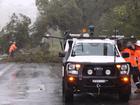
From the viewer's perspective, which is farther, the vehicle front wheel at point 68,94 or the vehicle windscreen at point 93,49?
the vehicle windscreen at point 93,49

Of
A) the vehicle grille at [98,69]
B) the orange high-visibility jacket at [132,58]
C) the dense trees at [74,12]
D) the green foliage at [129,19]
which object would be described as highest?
the dense trees at [74,12]

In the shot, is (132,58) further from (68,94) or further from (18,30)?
(18,30)

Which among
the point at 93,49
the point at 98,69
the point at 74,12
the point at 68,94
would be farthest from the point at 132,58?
the point at 74,12

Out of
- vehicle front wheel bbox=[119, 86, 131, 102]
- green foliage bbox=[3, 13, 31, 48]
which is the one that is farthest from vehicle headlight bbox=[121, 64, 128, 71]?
green foliage bbox=[3, 13, 31, 48]

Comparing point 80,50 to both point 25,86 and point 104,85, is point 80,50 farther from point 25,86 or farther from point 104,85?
point 25,86

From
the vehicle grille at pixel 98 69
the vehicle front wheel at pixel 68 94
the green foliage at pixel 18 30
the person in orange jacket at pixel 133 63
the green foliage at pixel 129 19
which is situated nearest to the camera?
the vehicle grille at pixel 98 69

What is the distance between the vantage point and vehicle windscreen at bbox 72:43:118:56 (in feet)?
50.6

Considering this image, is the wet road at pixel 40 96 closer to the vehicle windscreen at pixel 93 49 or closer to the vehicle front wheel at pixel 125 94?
the vehicle front wheel at pixel 125 94

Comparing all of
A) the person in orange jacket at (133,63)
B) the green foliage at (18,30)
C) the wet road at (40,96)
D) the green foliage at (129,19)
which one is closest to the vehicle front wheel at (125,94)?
the wet road at (40,96)

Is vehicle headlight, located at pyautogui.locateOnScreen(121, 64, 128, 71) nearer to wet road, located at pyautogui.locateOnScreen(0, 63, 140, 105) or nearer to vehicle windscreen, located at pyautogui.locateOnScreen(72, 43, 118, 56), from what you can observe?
wet road, located at pyautogui.locateOnScreen(0, 63, 140, 105)

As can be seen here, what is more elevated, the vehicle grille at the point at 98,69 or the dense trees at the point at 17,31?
the dense trees at the point at 17,31

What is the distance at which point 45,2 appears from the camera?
51750 mm

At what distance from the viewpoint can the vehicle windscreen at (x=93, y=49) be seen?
15.4m

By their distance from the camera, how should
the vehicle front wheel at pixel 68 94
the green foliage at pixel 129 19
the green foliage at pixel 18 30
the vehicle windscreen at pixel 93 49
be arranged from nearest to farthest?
1. the vehicle front wheel at pixel 68 94
2. the vehicle windscreen at pixel 93 49
3. the green foliage at pixel 129 19
4. the green foliage at pixel 18 30
